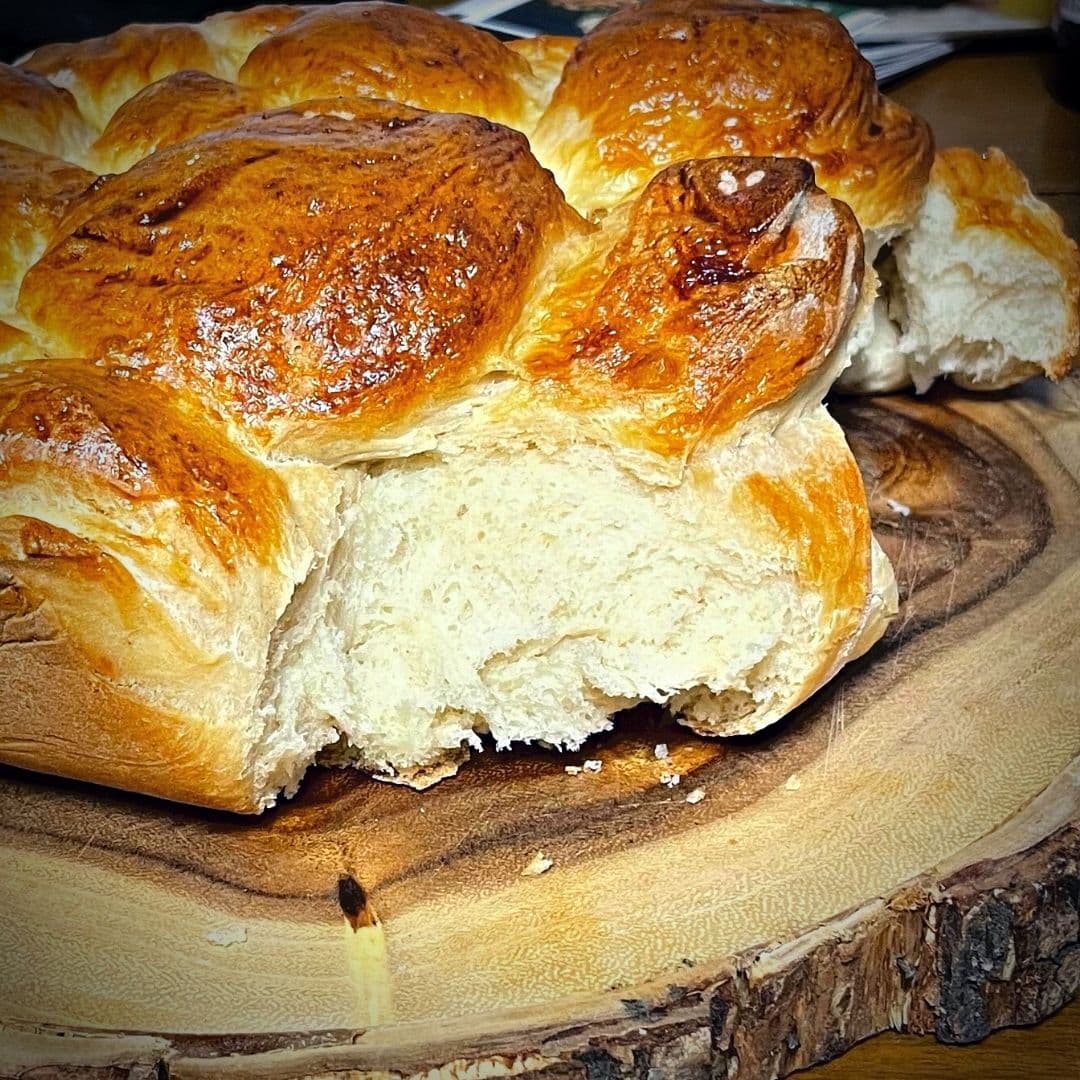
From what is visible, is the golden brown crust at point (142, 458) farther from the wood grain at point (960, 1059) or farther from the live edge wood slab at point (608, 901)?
the wood grain at point (960, 1059)

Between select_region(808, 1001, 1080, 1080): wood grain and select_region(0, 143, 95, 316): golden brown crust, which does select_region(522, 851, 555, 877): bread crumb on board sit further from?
select_region(0, 143, 95, 316): golden brown crust

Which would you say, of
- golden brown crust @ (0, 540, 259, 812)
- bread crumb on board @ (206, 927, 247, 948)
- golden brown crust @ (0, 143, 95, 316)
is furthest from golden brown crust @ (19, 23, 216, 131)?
bread crumb on board @ (206, 927, 247, 948)

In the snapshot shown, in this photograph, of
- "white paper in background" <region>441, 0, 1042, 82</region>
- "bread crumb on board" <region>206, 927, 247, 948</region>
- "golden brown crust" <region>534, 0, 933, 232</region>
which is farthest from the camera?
"white paper in background" <region>441, 0, 1042, 82</region>

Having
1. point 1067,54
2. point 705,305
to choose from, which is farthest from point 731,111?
point 1067,54

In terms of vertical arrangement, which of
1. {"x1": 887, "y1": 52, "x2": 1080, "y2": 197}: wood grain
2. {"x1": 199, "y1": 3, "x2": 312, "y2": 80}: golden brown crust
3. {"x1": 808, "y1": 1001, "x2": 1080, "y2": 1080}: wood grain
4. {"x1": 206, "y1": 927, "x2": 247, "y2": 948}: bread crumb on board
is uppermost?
{"x1": 199, "y1": 3, "x2": 312, "y2": 80}: golden brown crust

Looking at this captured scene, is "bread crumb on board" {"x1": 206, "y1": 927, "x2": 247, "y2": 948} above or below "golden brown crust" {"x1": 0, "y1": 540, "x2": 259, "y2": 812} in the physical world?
below

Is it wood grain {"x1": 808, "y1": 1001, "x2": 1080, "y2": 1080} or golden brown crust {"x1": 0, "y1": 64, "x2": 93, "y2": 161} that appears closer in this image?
wood grain {"x1": 808, "y1": 1001, "x2": 1080, "y2": 1080}

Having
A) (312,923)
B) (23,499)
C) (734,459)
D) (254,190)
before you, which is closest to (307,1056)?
(312,923)
